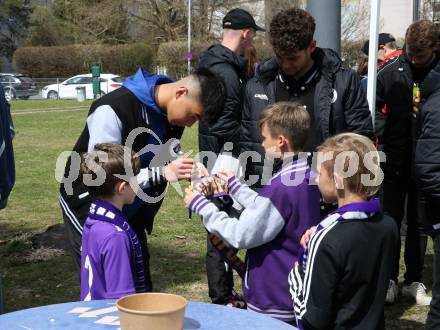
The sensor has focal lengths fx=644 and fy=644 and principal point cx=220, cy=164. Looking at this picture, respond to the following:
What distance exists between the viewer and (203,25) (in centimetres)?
4438

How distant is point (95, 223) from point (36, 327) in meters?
0.75

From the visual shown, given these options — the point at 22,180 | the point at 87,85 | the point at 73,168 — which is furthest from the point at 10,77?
the point at 73,168

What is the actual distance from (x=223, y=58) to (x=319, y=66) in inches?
36.8

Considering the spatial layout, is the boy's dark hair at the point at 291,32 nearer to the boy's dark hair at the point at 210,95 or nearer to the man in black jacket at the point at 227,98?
the boy's dark hair at the point at 210,95

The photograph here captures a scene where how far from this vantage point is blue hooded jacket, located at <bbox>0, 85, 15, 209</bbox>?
366 cm

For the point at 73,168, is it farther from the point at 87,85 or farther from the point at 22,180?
the point at 87,85

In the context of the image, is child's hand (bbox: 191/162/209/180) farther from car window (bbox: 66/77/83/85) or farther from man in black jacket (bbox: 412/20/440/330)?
car window (bbox: 66/77/83/85)

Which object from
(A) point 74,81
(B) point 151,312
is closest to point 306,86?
(B) point 151,312

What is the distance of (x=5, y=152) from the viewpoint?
3.70 meters

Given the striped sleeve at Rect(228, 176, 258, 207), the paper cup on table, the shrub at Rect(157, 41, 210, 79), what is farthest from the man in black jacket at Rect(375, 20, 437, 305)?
the shrub at Rect(157, 41, 210, 79)

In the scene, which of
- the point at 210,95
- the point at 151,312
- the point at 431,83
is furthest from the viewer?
the point at 431,83

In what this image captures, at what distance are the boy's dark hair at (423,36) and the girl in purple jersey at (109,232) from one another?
2.27 m

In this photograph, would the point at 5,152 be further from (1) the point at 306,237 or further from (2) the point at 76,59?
(2) the point at 76,59

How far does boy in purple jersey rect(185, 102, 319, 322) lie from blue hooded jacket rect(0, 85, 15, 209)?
1.25 meters
